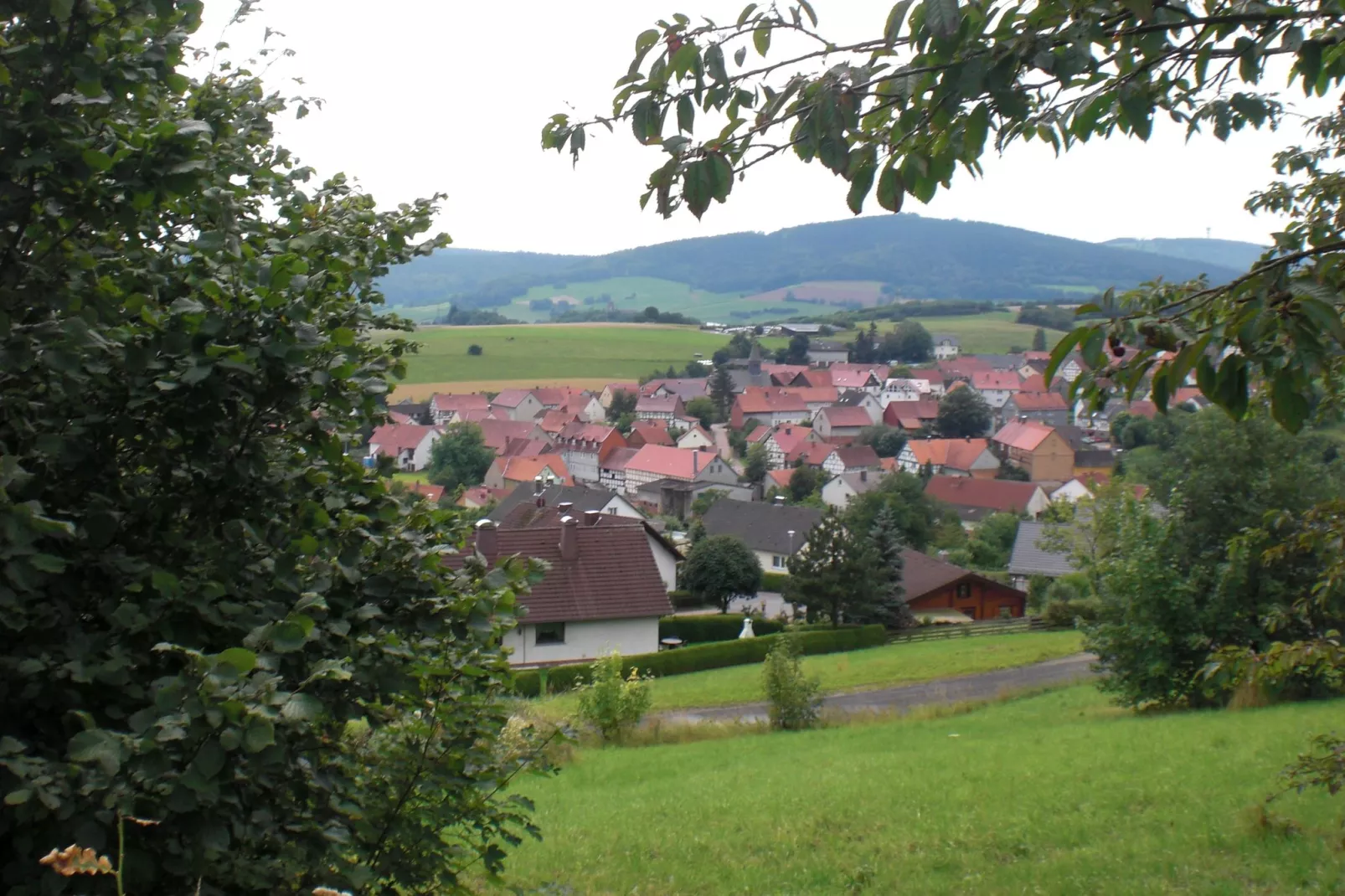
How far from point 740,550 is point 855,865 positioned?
39.8 m

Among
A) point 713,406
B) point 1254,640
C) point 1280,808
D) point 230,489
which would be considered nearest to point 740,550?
point 1254,640

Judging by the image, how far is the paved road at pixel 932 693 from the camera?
23.6 meters

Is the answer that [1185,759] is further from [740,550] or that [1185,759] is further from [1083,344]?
[740,550]

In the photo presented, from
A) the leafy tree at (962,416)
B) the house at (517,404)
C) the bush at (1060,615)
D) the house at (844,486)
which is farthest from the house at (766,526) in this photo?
the leafy tree at (962,416)

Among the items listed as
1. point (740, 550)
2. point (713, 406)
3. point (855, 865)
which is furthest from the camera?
point (713, 406)

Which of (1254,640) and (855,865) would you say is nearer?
(855,865)

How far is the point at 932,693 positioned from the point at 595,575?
11909 mm

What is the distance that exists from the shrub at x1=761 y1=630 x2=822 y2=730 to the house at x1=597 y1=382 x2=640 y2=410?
88549mm

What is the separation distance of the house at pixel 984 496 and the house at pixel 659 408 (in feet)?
111

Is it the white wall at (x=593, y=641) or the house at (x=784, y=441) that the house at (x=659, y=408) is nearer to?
the house at (x=784, y=441)

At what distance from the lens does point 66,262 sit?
326 cm

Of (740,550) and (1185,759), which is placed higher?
(1185,759)

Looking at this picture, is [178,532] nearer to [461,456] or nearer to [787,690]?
[787,690]

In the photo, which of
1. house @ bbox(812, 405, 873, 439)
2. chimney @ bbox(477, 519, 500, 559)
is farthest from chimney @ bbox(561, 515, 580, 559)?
house @ bbox(812, 405, 873, 439)
